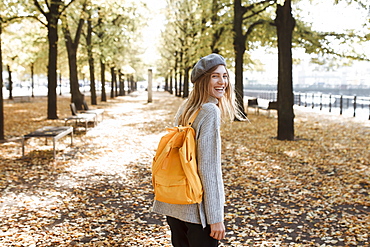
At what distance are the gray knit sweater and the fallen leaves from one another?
224cm

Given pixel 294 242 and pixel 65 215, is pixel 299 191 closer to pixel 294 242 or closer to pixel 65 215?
pixel 294 242

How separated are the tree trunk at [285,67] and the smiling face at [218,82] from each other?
31.4 ft

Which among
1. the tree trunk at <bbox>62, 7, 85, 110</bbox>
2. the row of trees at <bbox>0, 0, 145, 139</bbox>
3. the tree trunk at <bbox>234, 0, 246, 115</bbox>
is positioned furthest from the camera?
the tree trunk at <bbox>62, 7, 85, 110</bbox>

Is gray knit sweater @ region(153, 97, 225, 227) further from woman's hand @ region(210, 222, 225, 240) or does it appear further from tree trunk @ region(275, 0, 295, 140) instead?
tree trunk @ region(275, 0, 295, 140)

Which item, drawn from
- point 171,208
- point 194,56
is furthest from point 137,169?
point 194,56

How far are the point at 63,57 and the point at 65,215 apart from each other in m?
32.0

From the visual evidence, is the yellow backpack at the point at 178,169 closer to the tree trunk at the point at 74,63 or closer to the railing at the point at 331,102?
the tree trunk at the point at 74,63

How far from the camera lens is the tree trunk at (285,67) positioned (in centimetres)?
1134

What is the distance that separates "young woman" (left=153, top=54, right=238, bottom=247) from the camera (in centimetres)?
221

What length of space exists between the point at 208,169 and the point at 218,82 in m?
0.58

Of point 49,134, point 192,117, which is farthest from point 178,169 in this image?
point 49,134

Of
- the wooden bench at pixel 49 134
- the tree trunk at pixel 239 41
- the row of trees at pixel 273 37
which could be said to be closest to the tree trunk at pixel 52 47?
the wooden bench at pixel 49 134

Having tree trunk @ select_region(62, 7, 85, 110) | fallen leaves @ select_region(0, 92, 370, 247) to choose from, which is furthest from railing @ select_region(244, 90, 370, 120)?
tree trunk @ select_region(62, 7, 85, 110)

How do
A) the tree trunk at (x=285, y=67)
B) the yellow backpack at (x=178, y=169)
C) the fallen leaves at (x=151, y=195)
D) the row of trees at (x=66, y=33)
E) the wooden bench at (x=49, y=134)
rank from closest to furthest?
the yellow backpack at (x=178, y=169) → the fallen leaves at (x=151, y=195) → the wooden bench at (x=49, y=134) → the tree trunk at (x=285, y=67) → the row of trees at (x=66, y=33)
